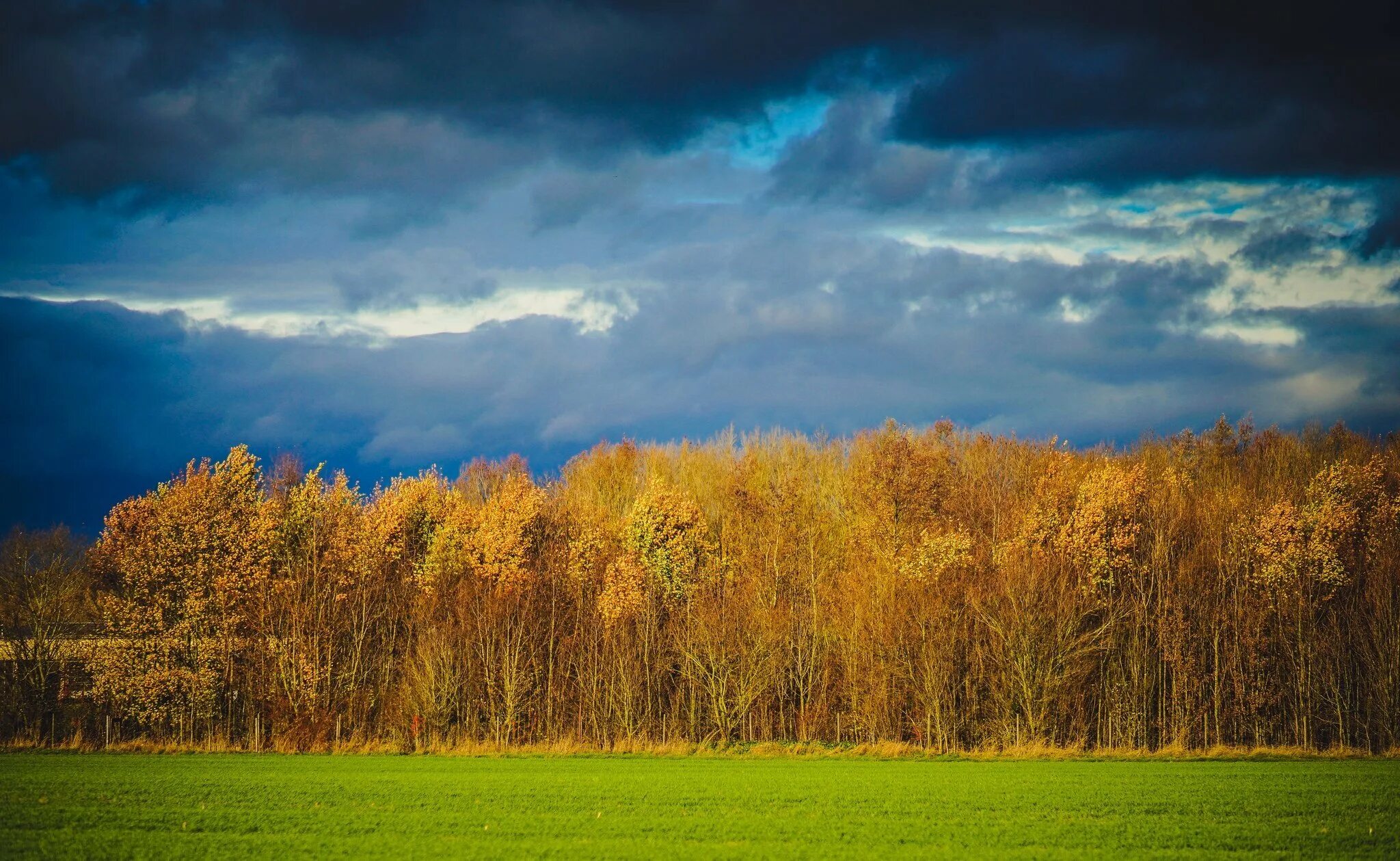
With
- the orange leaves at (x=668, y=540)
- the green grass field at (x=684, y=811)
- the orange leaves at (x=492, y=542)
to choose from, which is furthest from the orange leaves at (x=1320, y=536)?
the orange leaves at (x=492, y=542)

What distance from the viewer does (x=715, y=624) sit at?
193 feet

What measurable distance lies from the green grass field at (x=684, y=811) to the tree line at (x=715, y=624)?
13203 millimetres

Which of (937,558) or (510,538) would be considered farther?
(510,538)

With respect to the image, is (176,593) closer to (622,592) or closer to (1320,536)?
(622,592)

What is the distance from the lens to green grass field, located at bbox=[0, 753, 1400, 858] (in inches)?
824

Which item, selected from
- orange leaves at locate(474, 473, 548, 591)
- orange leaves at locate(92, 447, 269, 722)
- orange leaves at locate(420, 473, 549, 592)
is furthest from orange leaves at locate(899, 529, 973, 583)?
orange leaves at locate(92, 447, 269, 722)

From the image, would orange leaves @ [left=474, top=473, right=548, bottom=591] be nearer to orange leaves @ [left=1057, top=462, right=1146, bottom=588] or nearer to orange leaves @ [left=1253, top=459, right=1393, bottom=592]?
orange leaves @ [left=1057, top=462, right=1146, bottom=588]

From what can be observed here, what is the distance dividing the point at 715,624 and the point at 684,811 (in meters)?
32.3

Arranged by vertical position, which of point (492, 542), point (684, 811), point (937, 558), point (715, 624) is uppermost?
A: point (492, 542)

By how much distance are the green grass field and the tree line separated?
43.3 feet

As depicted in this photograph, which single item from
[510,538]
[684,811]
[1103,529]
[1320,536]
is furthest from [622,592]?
[1320,536]

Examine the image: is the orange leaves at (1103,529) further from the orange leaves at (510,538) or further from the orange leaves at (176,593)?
the orange leaves at (176,593)

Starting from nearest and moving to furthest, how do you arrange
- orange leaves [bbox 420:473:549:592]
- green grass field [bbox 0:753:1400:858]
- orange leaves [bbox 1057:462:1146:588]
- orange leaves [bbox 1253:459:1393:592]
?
1. green grass field [bbox 0:753:1400:858]
2. orange leaves [bbox 1253:459:1393:592]
3. orange leaves [bbox 1057:462:1146:588]
4. orange leaves [bbox 420:473:549:592]

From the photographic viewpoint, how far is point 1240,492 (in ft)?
233
